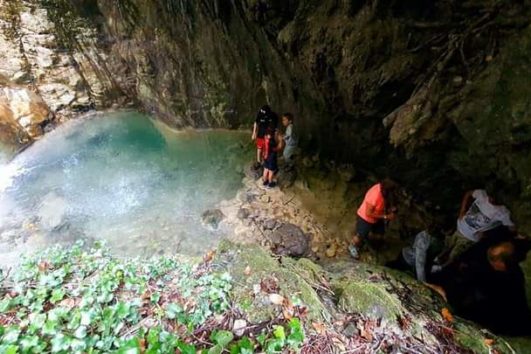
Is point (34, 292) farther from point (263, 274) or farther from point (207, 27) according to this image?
point (207, 27)

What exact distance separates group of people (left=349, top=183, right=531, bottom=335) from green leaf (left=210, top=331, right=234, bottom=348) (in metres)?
2.82

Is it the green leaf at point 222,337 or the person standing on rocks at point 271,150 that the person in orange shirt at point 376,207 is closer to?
the person standing on rocks at point 271,150

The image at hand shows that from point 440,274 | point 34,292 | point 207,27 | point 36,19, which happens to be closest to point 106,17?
point 36,19

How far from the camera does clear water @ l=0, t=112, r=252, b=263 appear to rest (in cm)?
612

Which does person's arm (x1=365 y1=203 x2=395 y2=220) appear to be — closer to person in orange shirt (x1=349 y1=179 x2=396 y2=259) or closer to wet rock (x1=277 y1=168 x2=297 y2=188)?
person in orange shirt (x1=349 y1=179 x2=396 y2=259)

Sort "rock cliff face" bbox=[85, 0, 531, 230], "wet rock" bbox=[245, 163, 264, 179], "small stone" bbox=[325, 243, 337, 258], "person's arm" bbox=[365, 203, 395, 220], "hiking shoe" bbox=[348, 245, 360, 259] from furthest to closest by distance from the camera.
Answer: "wet rock" bbox=[245, 163, 264, 179] → "small stone" bbox=[325, 243, 337, 258] → "hiking shoe" bbox=[348, 245, 360, 259] → "person's arm" bbox=[365, 203, 395, 220] → "rock cliff face" bbox=[85, 0, 531, 230]

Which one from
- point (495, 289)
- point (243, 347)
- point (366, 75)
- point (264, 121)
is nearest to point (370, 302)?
point (243, 347)

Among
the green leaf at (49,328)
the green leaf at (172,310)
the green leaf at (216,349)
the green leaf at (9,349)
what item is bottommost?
the green leaf at (172,310)

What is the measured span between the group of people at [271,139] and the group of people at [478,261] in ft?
7.98

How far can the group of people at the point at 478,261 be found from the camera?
3.34 meters

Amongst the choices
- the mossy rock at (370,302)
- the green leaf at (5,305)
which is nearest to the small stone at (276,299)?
the mossy rock at (370,302)

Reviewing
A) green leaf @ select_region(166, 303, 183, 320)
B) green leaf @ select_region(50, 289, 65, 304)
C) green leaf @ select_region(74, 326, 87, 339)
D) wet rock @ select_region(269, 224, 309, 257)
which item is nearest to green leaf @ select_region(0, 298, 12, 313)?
green leaf @ select_region(50, 289, 65, 304)

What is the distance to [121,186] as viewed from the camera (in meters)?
7.47

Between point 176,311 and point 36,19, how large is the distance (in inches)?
413
